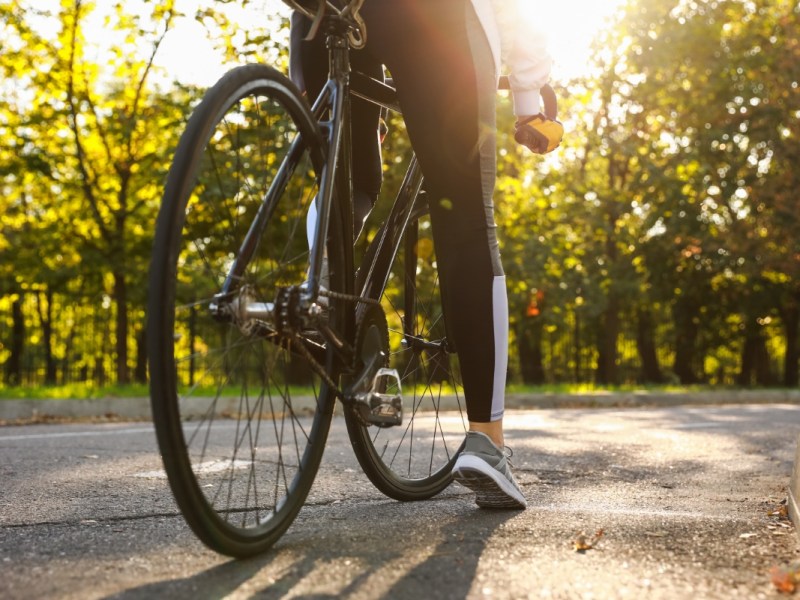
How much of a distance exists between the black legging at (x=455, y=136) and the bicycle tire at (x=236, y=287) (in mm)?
326

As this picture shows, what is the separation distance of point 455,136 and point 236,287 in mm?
879

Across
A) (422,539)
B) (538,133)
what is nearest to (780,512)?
(422,539)

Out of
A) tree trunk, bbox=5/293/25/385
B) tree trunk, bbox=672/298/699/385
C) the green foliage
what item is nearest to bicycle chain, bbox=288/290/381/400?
the green foliage

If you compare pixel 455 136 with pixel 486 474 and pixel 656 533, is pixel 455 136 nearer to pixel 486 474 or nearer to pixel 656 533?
pixel 486 474

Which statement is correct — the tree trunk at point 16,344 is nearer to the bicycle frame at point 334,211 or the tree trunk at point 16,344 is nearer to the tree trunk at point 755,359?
the tree trunk at point 755,359

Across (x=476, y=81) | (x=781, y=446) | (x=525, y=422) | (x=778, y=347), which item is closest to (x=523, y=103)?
(x=476, y=81)

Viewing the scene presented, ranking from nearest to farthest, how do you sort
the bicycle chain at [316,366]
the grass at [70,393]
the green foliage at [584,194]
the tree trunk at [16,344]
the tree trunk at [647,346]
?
the bicycle chain at [316,366] → the grass at [70,393] → the green foliage at [584,194] → the tree trunk at [16,344] → the tree trunk at [647,346]

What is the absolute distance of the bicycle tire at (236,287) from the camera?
192 cm

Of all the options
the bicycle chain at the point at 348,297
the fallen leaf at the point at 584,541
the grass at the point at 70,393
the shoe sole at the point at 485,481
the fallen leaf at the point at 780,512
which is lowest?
the fallen leaf at the point at 584,541

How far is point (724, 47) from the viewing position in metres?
21.7

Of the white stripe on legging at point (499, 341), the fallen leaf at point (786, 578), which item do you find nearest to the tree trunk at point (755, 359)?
the white stripe on legging at point (499, 341)

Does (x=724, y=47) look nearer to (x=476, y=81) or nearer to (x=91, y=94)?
(x=91, y=94)

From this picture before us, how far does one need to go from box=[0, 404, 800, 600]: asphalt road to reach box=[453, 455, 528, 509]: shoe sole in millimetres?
49

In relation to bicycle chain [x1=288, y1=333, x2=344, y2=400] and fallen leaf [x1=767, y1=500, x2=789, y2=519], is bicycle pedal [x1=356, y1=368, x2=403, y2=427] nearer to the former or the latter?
bicycle chain [x1=288, y1=333, x2=344, y2=400]
